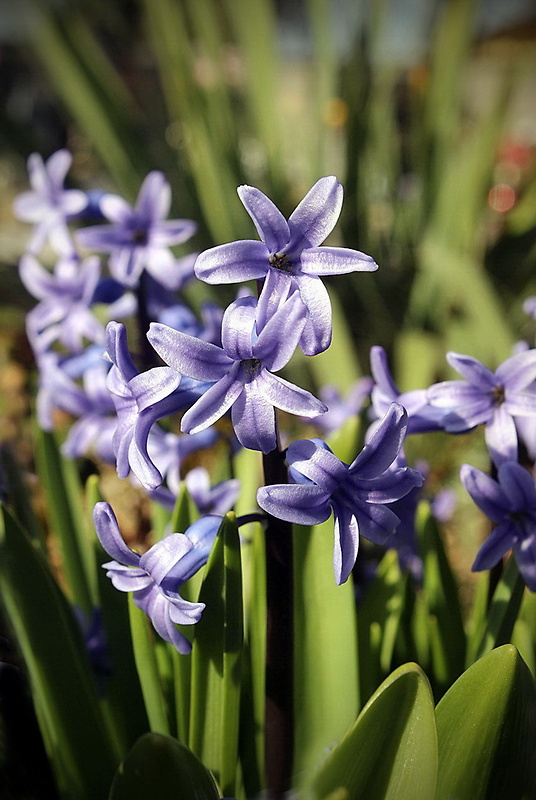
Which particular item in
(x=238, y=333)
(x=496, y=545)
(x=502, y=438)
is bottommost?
(x=496, y=545)

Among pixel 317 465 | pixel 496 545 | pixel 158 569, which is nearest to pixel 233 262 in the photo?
pixel 317 465

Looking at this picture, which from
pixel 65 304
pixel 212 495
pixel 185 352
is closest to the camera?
pixel 185 352

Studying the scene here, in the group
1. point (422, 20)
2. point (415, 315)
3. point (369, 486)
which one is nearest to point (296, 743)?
point (369, 486)

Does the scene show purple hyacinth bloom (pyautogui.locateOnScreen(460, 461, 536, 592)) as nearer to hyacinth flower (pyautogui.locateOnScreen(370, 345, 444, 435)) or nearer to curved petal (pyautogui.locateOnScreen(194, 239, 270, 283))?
hyacinth flower (pyautogui.locateOnScreen(370, 345, 444, 435))

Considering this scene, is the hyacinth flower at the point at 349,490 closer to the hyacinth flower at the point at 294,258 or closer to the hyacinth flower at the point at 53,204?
the hyacinth flower at the point at 294,258

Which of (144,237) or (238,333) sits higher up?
(144,237)

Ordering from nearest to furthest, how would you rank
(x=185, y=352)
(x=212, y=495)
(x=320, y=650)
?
1. (x=185, y=352)
2. (x=320, y=650)
3. (x=212, y=495)

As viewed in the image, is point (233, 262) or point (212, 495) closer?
point (233, 262)

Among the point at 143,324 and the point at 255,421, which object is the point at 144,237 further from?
the point at 255,421
